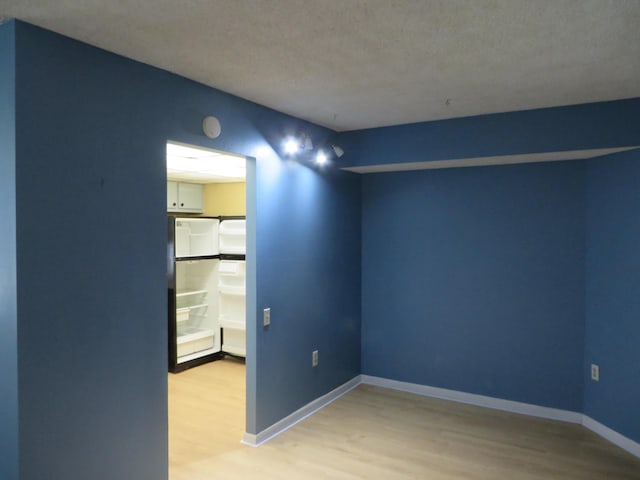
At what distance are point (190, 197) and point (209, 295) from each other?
1331mm

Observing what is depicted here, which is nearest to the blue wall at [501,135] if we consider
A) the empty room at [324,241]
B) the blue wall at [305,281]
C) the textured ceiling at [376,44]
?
the empty room at [324,241]

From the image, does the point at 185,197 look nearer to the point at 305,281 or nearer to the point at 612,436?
the point at 305,281

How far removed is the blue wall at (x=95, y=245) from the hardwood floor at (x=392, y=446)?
2.52 feet

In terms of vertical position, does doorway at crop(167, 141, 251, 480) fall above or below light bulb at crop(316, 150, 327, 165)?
below

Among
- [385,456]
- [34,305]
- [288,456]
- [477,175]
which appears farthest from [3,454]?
[477,175]

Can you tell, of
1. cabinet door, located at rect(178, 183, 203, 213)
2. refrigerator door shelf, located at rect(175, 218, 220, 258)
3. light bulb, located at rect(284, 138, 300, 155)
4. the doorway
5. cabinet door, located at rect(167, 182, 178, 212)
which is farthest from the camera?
cabinet door, located at rect(178, 183, 203, 213)

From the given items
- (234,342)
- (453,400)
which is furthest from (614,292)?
(234,342)

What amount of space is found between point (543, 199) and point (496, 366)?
1.55 metres

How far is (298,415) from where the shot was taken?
12.5 feet

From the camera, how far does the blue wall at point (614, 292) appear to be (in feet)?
10.8

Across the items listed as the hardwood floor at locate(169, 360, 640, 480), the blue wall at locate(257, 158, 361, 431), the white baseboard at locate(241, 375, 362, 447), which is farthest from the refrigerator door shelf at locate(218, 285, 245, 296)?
the white baseboard at locate(241, 375, 362, 447)

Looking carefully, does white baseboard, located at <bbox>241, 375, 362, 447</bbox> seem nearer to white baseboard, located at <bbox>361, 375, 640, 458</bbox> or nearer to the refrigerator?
white baseboard, located at <bbox>361, 375, 640, 458</bbox>

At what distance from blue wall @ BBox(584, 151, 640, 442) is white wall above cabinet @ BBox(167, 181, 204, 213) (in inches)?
178

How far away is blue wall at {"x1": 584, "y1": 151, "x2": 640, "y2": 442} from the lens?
3.29 m
